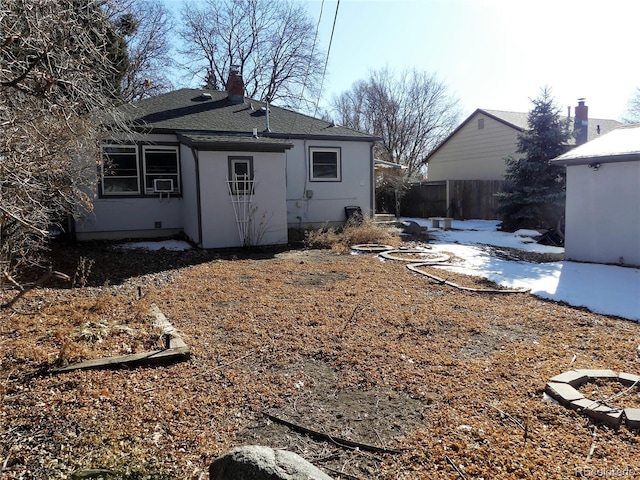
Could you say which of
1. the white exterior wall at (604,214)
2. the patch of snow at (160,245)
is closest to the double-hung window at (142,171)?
the patch of snow at (160,245)

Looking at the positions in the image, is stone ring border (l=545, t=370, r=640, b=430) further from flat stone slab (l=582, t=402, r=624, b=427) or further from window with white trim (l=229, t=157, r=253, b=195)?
window with white trim (l=229, t=157, r=253, b=195)

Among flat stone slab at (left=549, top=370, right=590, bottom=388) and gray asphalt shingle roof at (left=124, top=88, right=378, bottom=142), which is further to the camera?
gray asphalt shingle roof at (left=124, top=88, right=378, bottom=142)

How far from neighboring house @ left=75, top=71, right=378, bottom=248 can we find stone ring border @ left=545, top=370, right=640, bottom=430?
8402 mm

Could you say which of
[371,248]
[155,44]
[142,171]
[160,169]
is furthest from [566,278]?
[155,44]

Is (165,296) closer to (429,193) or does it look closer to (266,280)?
(266,280)

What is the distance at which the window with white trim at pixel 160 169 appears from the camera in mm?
12195

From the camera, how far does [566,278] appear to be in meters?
7.66

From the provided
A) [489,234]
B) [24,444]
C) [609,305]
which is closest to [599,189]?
[609,305]

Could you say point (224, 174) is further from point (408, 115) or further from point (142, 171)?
point (408, 115)

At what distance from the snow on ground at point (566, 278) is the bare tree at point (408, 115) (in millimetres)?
21088

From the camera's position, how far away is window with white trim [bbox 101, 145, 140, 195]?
11.8 m

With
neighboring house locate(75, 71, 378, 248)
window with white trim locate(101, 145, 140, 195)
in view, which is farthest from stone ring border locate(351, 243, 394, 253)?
window with white trim locate(101, 145, 140, 195)

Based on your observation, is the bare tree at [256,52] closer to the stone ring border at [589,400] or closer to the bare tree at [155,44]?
the bare tree at [155,44]

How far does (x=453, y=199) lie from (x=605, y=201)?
41.9 feet
